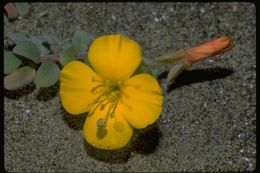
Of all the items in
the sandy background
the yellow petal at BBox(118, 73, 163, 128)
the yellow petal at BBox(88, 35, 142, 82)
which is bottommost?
the sandy background

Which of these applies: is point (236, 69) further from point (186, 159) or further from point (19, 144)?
point (19, 144)

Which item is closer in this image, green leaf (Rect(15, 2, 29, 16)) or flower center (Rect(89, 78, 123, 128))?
flower center (Rect(89, 78, 123, 128))

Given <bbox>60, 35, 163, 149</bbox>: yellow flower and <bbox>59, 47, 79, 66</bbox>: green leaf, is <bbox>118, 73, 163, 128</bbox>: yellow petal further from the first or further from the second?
<bbox>59, 47, 79, 66</bbox>: green leaf

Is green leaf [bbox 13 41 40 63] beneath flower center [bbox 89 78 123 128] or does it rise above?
above

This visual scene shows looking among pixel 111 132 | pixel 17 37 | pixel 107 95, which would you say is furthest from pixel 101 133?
pixel 17 37

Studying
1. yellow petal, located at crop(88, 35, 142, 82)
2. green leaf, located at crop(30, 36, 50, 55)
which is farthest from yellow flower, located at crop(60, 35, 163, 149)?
green leaf, located at crop(30, 36, 50, 55)

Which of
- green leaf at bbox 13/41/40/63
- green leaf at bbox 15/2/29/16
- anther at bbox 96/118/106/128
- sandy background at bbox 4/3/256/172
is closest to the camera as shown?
anther at bbox 96/118/106/128

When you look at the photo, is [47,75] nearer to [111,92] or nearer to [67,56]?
[67,56]
